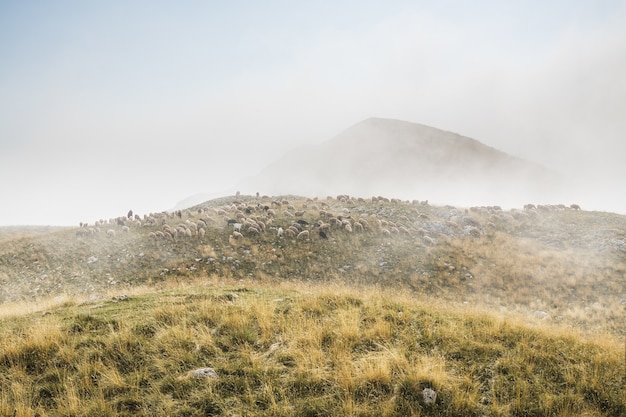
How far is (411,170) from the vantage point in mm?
156125

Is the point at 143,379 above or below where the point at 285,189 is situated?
below

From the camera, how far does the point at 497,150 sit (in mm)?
Result: 161625

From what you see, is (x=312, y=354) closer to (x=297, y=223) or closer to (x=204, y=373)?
(x=204, y=373)

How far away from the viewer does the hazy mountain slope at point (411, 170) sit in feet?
451

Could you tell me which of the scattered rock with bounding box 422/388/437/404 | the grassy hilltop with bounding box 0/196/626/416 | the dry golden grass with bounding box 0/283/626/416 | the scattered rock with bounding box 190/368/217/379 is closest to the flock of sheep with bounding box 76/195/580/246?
the grassy hilltop with bounding box 0/196/626/416

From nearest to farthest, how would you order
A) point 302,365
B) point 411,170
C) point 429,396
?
point 429,396
point 302,365
point 411,170

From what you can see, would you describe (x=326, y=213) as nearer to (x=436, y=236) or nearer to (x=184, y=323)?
(x=436, y=236)

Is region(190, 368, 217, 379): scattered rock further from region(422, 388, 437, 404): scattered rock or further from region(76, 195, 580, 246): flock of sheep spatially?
region(76, 195, 580, 246): flock of sheep

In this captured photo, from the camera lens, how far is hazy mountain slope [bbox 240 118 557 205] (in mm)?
137500

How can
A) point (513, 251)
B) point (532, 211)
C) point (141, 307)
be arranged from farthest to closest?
1. point (532, 211)
2. point (513, 251)
3. point (141, 307)

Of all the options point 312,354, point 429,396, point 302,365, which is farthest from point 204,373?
point 429,396

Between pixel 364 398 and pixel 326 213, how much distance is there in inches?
930

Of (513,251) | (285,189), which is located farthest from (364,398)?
(285,189)

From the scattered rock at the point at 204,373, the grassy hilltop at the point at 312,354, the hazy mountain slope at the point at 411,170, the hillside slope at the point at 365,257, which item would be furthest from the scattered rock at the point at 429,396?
Result: the hazy mountain slope at the point at 411,170
